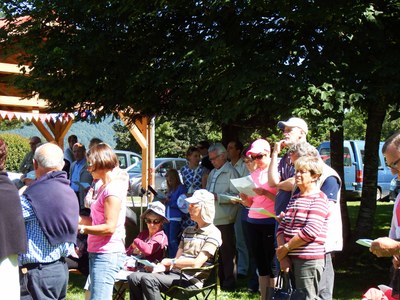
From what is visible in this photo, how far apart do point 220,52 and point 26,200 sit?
4.50 m

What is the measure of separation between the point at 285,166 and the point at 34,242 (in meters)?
2.64

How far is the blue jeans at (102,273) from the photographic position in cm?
512

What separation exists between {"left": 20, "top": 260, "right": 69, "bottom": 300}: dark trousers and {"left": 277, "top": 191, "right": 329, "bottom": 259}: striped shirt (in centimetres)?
179

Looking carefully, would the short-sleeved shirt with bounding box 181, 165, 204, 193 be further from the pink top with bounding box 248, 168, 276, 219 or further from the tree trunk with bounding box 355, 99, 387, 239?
the pink top with bounding box 248, 168, 276, 219

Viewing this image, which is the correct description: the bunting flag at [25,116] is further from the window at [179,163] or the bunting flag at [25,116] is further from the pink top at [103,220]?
the pink top at [103,220]

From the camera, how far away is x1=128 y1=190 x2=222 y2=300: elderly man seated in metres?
6.07

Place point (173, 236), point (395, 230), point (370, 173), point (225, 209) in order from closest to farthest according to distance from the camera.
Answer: point (395, 230) < point (225, 209) < point (173, 236) < point (370, 173)

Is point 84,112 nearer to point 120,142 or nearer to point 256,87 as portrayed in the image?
point 256,87

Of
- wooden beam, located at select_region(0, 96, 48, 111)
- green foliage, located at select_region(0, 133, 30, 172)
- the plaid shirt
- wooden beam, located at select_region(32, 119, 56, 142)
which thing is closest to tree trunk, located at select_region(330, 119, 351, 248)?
the plaid shirt

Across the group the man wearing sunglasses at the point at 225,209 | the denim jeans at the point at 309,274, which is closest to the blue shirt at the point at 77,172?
the man wearing sunglasses at the point at 225,209

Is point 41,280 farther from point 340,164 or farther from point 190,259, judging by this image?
point 340,164

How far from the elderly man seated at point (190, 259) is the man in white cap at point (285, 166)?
0.72m

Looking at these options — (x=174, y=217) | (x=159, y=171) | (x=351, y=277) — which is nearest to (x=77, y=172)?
(x=174, y=217)

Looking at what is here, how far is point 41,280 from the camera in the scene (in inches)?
182
